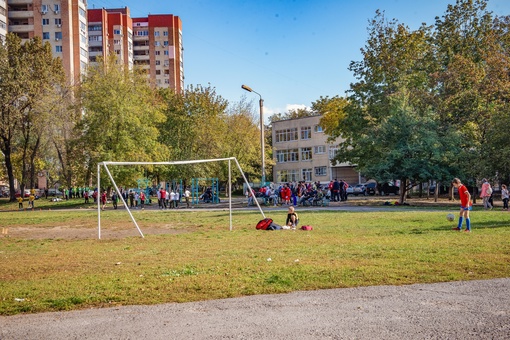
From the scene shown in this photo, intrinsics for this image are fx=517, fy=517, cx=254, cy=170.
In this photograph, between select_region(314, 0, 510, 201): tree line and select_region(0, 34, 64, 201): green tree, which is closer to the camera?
select_region(314, 0, 510, 201): tree line

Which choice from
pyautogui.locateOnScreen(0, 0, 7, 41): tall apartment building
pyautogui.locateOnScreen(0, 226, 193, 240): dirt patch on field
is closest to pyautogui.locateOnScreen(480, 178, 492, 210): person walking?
pyautogui.locateOnScreen(0, 226, 193, 240): dirt patch on field

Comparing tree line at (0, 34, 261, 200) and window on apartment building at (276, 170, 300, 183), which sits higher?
tree line at (0, 34, 261, 200)

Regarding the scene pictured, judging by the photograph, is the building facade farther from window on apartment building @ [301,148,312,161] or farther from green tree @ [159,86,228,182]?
window on apartment building @ [301,148,312,161]

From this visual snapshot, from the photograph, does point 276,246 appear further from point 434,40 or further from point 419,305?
point 434,40

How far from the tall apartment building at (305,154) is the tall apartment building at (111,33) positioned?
32.2 meters

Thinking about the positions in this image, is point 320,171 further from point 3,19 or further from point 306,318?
point 306,318

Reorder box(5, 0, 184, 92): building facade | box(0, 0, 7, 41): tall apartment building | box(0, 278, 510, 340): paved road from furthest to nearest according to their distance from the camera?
box(5, 0, 184, 92): building facade
box(0, 0, 7, 41): tall apartment building
box(0, 278, 510, 340): paved road

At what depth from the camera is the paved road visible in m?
6.14

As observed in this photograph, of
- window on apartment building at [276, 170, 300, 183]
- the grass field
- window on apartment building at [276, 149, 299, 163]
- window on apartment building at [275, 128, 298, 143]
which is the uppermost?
window on apartment building at [275, 128, 298, 143]

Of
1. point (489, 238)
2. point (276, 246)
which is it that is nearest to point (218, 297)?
point (276, 246)

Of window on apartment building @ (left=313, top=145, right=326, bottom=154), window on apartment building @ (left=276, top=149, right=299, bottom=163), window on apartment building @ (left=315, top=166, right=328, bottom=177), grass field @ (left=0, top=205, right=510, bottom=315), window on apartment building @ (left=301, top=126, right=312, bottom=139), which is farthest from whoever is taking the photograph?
window on apartment building @ (left=276, top=149, right=299, bottom=163)

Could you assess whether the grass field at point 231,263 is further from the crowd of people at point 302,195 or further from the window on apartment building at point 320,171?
the window on apartment building at point 320,171

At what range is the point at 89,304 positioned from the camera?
25.7 ft

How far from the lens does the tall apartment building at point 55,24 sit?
3255 inches
